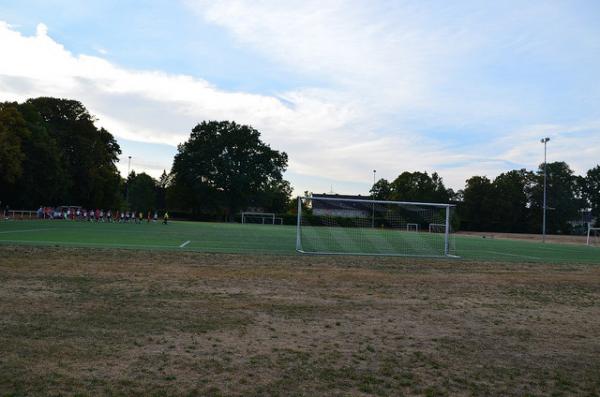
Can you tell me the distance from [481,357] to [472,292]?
5728 millimetres

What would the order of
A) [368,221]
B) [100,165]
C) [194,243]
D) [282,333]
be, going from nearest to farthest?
[282,333], [194,243], [368,221], [100,165]

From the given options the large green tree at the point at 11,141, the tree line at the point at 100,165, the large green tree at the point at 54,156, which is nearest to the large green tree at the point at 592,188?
the tree line at the point at 100,165

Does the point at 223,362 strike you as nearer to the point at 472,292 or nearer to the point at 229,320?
the point at 229,320

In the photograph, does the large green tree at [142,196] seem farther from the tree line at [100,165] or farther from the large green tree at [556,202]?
the large green tree at [556,202]

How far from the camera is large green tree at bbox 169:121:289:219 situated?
3187 inches

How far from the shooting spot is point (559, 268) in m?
18.7

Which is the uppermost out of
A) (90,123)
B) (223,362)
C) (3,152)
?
(90,123)

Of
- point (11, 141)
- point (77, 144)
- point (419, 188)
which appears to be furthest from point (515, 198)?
point (11, 141)

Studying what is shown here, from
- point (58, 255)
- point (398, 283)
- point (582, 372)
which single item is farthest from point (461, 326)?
point (58, 255)

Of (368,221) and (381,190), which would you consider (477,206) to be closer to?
(381,190)

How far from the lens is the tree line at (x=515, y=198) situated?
3339 inches

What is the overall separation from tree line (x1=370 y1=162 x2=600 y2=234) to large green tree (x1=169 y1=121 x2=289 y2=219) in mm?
25917

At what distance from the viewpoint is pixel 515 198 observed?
3418 inches

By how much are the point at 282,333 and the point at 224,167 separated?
7504cm
